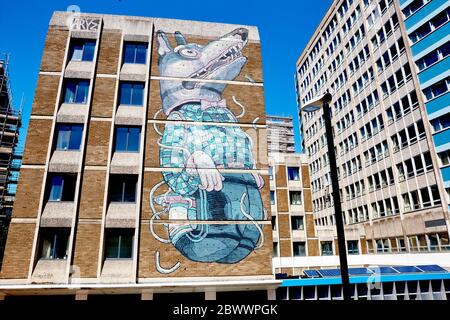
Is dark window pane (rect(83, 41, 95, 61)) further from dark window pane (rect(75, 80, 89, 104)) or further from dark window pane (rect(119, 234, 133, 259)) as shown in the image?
dark window pane (rect(119, 234, 133, 259))

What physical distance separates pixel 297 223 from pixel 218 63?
25.4 metres

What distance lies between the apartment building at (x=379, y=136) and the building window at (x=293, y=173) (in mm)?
7033

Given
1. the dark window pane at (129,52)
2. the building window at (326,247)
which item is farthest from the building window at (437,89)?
the dark window pane at (129,52)

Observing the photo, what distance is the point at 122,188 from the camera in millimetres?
17625

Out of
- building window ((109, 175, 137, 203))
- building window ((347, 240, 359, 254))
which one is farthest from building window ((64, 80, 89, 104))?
building window ((347, 240, 359, 254))

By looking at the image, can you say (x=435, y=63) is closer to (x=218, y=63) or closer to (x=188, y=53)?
(x=218, y=63)

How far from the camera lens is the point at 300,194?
40.0 meters

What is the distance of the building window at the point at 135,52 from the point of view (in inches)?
790

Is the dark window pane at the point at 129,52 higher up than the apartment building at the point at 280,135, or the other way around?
the apartment building at the point at 280,135

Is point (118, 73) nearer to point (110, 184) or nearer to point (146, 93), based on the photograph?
point (146, 93)

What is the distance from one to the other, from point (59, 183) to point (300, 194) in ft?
97.4

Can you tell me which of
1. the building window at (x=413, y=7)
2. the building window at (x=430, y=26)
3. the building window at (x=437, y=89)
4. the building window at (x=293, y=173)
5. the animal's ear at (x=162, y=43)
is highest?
the building window at (x=413, y=7)

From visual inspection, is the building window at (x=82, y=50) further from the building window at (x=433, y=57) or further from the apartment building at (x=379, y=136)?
the building window at (x=433, y=57)
